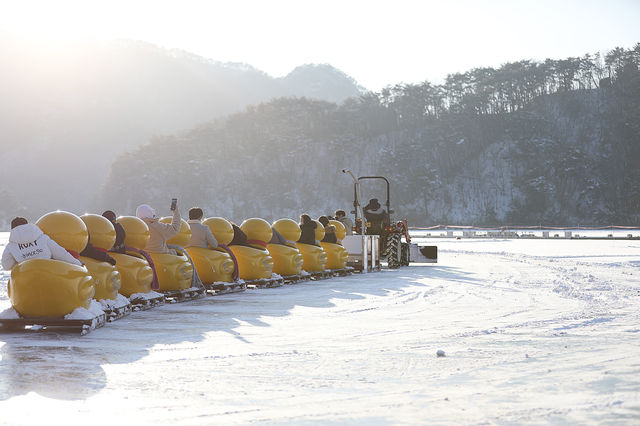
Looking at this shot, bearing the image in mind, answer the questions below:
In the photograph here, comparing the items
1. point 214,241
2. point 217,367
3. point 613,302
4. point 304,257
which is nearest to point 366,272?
point 304,257

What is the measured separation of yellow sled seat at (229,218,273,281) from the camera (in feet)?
52.3

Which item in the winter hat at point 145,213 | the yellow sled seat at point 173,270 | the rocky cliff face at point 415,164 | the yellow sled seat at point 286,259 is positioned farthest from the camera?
the rocky cliff face at point 415,164

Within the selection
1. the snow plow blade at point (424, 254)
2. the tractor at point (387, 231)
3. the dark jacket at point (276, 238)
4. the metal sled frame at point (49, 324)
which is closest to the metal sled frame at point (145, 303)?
the metal sled frame at point (49, 324)

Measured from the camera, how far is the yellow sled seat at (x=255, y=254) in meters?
15.9

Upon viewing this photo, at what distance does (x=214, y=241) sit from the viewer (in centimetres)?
1458

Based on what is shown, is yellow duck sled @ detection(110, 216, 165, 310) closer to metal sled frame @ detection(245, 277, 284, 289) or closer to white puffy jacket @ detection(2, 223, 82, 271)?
white puffy jacket @ detection(2, 223, 82, 271)

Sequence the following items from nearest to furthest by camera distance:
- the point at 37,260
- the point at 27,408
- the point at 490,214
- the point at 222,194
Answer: the point at 27,408
the point at 37,260
the point at 490,214
the point at 222,194

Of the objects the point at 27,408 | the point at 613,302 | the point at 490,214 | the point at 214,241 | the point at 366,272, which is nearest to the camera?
the point at 27,408

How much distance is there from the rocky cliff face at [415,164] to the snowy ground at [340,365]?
89516 mm

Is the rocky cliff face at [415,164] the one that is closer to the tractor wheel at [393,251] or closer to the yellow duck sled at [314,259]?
the tractor wheel at [393,251]

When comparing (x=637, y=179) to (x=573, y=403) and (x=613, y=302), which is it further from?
(x=573, y=403)

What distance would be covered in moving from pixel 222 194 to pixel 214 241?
99558 millimetres

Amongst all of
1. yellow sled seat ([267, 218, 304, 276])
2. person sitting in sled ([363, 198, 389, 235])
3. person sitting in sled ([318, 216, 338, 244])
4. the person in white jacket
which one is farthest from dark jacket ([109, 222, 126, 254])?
person sitting in sled ([363, 198, 389, 235])

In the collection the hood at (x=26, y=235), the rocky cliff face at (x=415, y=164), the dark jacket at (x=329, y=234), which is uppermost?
the rocky cliff face at (x=415, y=164)
